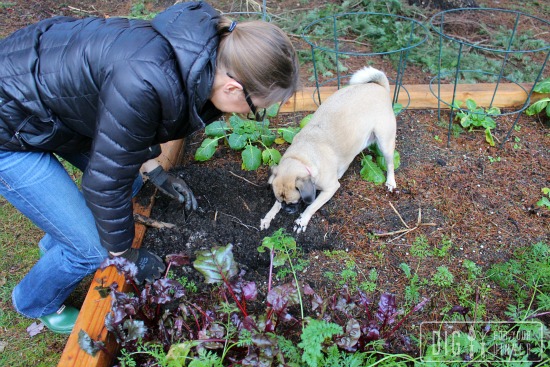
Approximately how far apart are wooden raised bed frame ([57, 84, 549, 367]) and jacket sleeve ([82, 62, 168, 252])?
48 centimetres

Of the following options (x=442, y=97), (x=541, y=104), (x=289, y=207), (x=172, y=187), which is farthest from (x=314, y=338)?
(x=541, y=104)

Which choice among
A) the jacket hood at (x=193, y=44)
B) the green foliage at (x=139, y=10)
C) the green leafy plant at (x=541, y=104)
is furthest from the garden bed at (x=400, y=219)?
the green foliage at (x=139, y=10)

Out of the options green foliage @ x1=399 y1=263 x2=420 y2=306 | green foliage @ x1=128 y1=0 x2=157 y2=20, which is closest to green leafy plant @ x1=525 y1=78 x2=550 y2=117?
green foliage @ x1=399 y1=263 x2=420 y2=306

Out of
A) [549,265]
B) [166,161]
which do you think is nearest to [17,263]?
[166,161]

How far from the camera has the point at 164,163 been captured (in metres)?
3.52

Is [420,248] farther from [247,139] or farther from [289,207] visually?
[247,139]

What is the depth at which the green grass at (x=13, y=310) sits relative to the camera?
2.85m

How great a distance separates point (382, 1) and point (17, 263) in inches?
210

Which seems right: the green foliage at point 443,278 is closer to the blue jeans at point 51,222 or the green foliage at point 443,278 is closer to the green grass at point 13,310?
the blue jeans at point 51,222

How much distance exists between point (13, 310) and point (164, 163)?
4.97 ft

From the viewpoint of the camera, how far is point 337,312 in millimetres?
2432

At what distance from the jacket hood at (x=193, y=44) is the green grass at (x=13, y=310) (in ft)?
6.57

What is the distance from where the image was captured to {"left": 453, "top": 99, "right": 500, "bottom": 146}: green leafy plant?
153 inches

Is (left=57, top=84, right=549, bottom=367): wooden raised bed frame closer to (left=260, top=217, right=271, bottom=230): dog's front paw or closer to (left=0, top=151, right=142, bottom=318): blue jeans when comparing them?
(left=0, top=151, right=142, bottom=318): blue jeans
